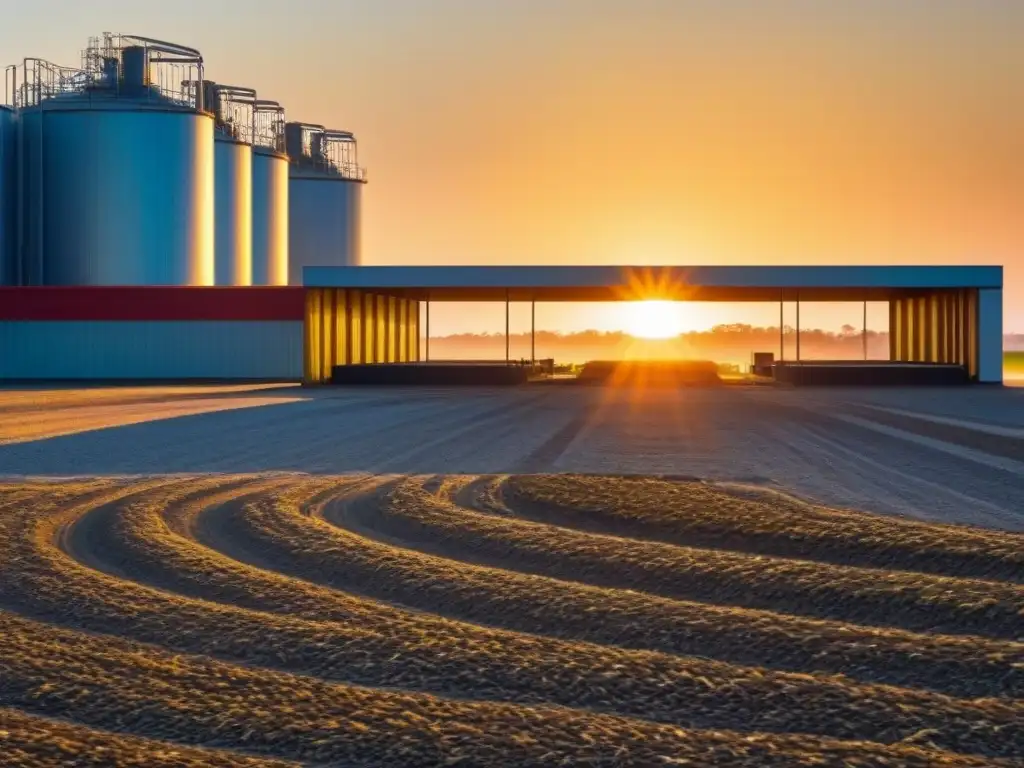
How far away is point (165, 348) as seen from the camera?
48500mm

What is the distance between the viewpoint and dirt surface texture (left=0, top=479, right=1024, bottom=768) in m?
5.40

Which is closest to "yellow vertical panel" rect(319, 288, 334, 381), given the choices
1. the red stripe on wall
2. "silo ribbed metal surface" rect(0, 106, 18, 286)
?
the red stripe on wall

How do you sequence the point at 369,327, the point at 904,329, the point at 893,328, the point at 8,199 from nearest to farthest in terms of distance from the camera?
the point at 369,327 < the point at 8,199 < the point at 904,329 < the point at 893,328

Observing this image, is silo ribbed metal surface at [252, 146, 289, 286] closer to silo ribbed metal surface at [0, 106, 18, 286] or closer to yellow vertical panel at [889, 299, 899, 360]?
silo ribbed metal surface at [0, 106, 18, 286]

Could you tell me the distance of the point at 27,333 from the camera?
49.0 meters

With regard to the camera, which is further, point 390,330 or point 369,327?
point 390,330

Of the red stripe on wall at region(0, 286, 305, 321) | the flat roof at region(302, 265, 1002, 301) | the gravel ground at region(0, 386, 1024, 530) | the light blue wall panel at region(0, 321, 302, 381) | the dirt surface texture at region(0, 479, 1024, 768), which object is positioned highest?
the flat roof at region(302, 265, 1002, 301)

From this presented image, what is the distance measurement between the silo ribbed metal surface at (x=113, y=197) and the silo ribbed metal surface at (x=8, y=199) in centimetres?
53

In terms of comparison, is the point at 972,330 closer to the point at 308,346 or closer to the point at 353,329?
the point at 353,329

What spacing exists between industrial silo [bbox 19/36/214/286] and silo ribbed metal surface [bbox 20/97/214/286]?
0.04 m

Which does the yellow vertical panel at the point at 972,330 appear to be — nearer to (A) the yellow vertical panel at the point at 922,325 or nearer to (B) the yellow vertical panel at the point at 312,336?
(A) the yellow vertical panel at the point at 922,325

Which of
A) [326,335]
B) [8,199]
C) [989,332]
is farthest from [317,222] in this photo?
[989,332]

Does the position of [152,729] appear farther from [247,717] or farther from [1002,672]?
[1002,672]

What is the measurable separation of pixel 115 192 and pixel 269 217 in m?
14.3
